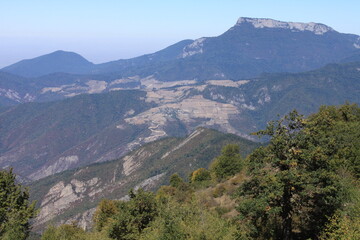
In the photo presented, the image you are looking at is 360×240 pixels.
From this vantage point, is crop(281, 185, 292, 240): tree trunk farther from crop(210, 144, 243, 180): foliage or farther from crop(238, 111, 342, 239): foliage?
crop(210, 144, 243, 180): foliage

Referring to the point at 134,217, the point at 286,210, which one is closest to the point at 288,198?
the point at 286,210

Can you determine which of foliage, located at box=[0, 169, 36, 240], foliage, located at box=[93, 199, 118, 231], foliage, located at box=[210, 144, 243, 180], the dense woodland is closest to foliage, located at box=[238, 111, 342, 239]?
the dense woodland

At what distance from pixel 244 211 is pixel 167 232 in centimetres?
729

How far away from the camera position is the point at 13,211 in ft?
166

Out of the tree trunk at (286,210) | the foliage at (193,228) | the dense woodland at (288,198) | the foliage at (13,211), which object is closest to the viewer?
the dense woodland at (288,198)

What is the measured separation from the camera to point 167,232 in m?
31.9

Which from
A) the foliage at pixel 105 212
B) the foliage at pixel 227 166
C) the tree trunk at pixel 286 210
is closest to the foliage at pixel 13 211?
the foliage at pixel 105 212

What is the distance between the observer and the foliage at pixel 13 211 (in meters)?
47.0

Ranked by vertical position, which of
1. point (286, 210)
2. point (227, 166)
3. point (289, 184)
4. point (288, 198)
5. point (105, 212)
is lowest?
point (227, 166)

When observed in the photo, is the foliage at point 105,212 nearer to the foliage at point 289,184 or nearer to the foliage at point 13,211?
the foliage at point 13,211

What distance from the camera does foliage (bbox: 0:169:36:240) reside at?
154ft

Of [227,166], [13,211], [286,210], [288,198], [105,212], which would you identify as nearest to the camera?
[288,198]

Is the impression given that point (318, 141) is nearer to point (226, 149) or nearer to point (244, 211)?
point (244, 211)

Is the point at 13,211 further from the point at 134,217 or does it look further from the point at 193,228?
the point at 193,228
